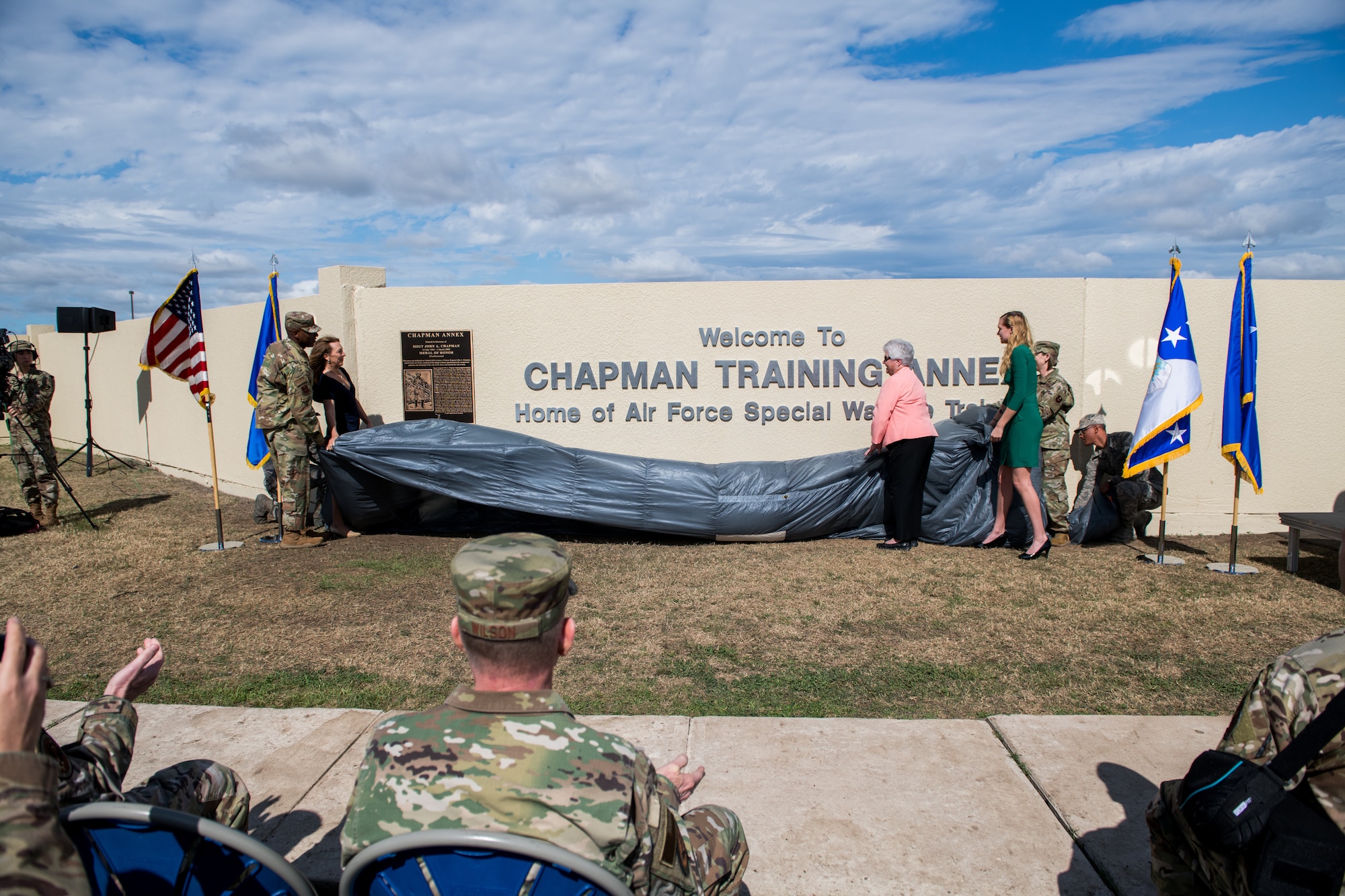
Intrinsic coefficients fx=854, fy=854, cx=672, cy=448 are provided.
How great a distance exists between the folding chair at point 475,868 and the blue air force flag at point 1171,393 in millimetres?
6278

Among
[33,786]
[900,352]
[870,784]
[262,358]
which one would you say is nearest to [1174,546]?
[900,352]

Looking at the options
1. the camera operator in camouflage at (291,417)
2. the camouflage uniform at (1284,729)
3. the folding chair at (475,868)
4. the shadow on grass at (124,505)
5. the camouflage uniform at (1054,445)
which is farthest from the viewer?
the shadow on grass at (124,505)

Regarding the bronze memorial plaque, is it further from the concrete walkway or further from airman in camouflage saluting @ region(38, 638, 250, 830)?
airman in camouflage saluting @ region(38, 638, 250, 830)

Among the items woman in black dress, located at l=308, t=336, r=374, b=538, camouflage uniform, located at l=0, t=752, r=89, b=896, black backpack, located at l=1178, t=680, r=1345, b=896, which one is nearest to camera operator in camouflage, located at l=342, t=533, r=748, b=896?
camouflage uniform, located at l=0, t=752, r=89, b=896

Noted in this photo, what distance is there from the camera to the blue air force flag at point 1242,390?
616 cm

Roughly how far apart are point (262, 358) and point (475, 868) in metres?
8.18

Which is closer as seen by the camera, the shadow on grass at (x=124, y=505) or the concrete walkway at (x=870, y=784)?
the concrete walkway at (x=870, y=784)

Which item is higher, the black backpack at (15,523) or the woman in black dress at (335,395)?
the woman in black dress at (335,395)

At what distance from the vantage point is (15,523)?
25.9 ft

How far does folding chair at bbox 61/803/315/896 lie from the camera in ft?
4.57

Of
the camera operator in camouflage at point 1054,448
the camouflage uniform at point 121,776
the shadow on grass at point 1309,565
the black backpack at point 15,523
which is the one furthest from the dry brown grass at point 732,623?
Answer: the camouflage uniform at point 121,776

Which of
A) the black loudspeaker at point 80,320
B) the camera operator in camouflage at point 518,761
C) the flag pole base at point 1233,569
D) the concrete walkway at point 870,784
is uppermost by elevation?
the black loudspeaker at point 80,320

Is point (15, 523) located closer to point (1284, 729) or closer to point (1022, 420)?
point (1022, 420)

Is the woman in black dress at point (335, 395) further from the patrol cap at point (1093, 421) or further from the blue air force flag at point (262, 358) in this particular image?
the patrol cap at point (1093, 421)
